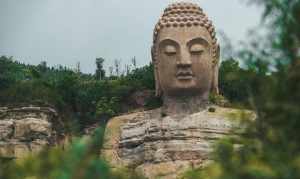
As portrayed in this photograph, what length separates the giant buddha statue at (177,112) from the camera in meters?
20.0

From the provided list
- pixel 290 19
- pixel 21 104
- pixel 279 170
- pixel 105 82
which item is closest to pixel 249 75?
pixel 290 19

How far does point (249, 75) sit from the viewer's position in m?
8.36

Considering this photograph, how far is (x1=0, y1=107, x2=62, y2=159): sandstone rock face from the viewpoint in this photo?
A: 23.5 metres

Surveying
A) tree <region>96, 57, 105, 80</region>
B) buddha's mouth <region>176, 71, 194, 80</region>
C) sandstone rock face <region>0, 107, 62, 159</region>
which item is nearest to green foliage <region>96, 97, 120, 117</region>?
sandstone rock face <region>0, 107, 62, 159</region>

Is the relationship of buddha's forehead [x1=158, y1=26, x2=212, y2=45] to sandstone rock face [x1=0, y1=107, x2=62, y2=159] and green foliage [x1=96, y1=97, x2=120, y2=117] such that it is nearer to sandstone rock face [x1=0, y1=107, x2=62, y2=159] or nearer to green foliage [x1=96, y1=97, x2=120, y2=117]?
sandstone rock face [x1=0, y1=107, x2=62, y2=159]

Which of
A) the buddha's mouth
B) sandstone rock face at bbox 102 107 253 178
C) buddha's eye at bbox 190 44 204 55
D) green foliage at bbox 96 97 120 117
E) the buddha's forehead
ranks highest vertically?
the buddha's forehead

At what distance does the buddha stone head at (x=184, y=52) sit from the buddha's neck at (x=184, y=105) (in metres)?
0.08

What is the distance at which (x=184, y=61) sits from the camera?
20266 mm

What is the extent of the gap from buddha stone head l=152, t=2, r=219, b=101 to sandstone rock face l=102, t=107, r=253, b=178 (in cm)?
58

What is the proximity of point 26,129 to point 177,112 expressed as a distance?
4622 millimetres

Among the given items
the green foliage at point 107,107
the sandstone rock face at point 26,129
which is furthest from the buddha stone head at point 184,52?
the green foliage at point 107,107

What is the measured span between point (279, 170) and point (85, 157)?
131 cm

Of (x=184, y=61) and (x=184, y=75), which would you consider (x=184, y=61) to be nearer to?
(x=184, y=61)

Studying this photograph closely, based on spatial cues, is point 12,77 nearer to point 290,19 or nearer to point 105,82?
point 105,82
